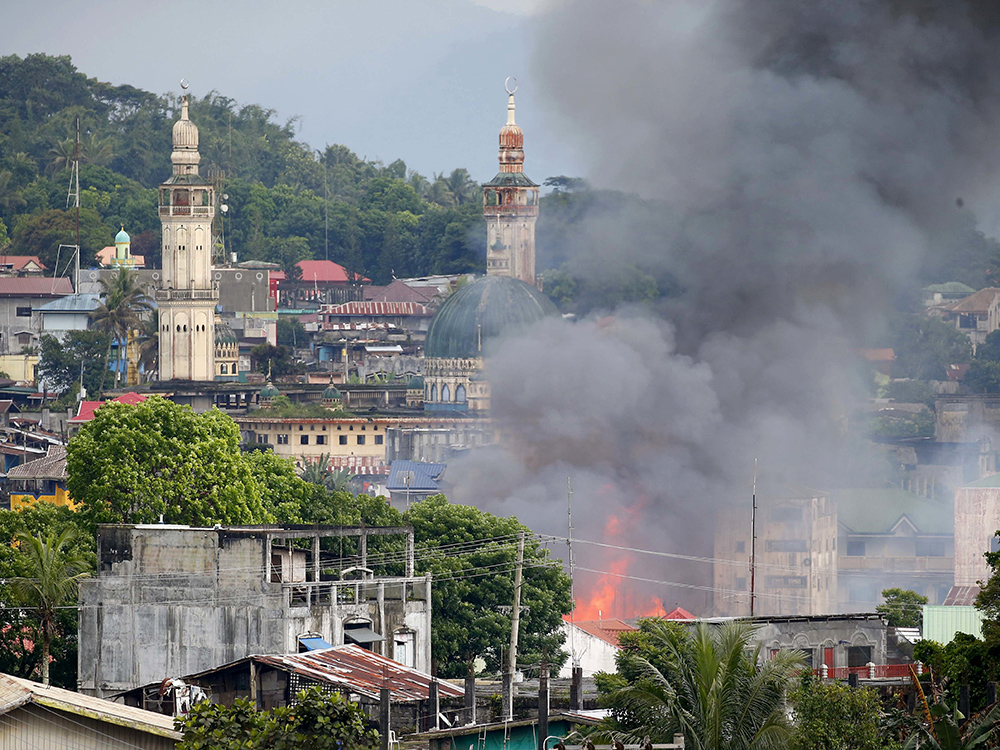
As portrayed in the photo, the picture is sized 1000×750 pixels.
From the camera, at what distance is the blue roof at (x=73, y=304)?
6260 inches

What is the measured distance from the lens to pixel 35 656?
152 ft

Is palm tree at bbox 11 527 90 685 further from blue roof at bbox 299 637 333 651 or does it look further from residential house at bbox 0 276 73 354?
residential house at bbox 0 276 73 354

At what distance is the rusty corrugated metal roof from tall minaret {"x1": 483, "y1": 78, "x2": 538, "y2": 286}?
11184 cm

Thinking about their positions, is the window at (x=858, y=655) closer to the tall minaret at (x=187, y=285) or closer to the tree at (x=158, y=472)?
the tree at (x=158, y=472)

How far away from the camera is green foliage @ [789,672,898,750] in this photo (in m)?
28.7

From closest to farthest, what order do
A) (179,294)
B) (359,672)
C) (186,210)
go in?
(359,672) < (179,294) < (186,210)

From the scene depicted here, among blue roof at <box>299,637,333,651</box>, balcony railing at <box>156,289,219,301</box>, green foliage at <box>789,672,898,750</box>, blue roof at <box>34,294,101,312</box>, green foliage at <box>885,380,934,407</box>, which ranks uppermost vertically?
blue roof at <box>34,294,101,312</box>

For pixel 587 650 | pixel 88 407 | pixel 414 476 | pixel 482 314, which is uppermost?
pixel 482 314

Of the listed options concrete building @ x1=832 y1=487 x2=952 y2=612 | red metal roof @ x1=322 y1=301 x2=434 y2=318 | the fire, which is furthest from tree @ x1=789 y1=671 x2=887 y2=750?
red metal roof @ x1=322 y1=301 x2=434 y2=318

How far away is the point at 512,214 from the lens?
154m

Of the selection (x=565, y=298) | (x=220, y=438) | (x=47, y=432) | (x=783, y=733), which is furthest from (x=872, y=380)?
(x=783, y=733)

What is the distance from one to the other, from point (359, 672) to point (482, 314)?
9263 cm

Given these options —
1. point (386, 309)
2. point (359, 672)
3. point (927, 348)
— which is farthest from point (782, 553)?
point (386, 309)

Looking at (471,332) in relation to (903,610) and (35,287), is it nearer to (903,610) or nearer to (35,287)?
(35,287)
